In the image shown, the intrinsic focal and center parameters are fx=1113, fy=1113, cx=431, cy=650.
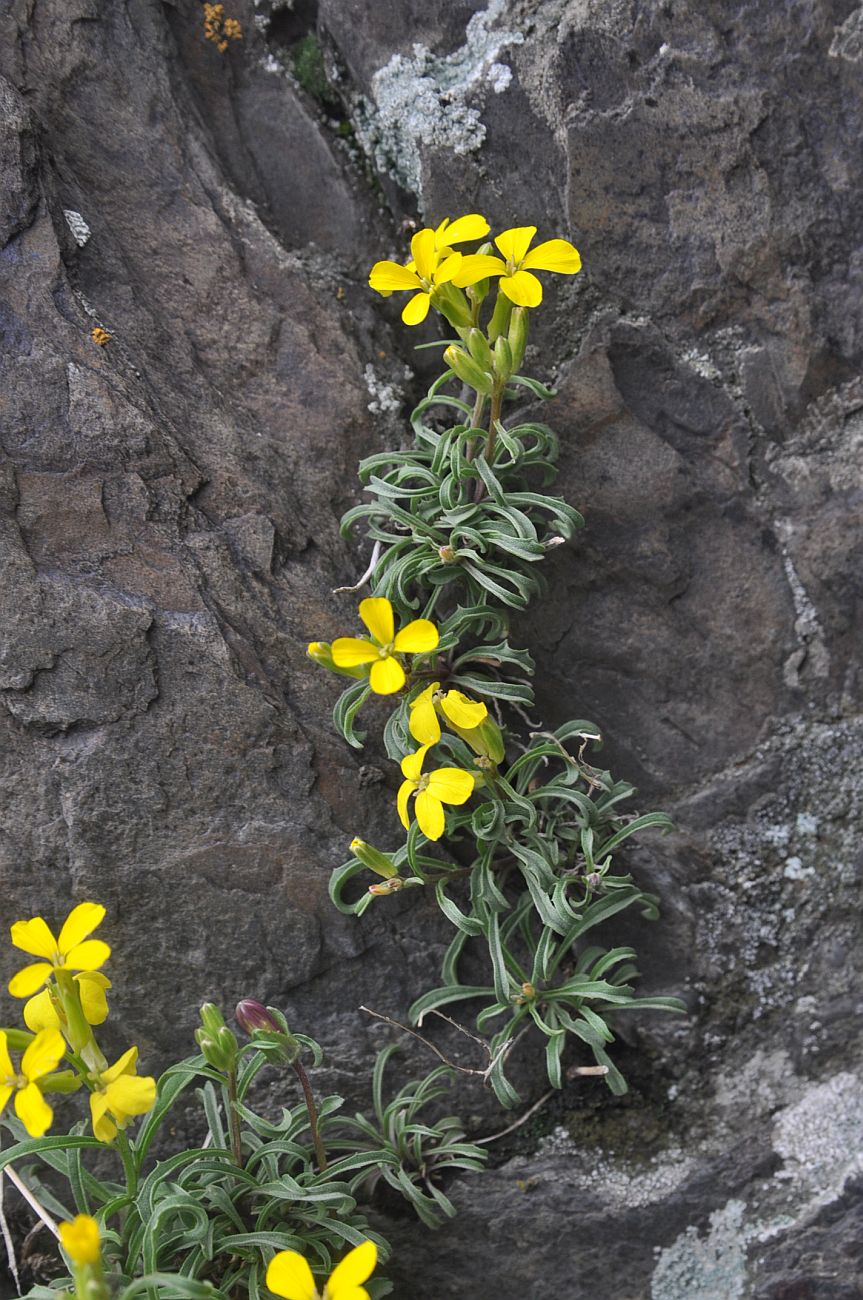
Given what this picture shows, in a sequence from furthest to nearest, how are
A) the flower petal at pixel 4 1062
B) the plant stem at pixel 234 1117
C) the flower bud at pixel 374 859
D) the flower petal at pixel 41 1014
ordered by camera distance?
the flower bud at pixel 374 859 < the plant stem at pixel 234 1117 < the flower petal at pixel 41 1014 < the flower petal at pixel 4 1062

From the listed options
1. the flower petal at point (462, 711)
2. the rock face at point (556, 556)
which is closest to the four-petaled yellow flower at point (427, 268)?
the rock face at point (556, 556)

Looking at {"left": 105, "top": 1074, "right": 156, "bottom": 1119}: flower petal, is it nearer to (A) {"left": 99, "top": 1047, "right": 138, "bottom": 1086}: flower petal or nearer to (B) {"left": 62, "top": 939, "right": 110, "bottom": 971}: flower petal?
(A) {"left": 99, "top": 1047, "right": 138, "bottom": 1086}: flower petal

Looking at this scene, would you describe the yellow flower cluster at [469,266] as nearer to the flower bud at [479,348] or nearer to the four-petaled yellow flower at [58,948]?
the flower bud at [479,348]

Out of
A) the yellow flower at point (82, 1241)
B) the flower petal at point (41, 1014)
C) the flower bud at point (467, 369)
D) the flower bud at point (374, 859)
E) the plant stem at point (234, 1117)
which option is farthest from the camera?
the flower bud at point (467, 369)

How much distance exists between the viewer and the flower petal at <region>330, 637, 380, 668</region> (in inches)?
72.7

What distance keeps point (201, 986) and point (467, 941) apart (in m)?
0.52

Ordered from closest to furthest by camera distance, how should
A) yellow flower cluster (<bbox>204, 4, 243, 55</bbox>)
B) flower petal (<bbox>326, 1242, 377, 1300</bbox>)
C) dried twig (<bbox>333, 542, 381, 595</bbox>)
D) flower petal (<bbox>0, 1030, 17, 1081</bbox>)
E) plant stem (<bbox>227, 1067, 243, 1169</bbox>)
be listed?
1. flower petal (<bbox>326, 1242, 377, 1300</bbox>)
2. flower petal (<bbox>0, 1030, 17, 1081</bbox>)
3. plant stem (<bbox>227, 1067, 243, 1169</bbox>)
4. dried twig (<bbox>333, 542, 381, 595</bbox>)
5. yellow flower cluster (<bbox>204, 4, 243, 55</bbox>)

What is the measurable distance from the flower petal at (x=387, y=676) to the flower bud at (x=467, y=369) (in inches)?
22.6

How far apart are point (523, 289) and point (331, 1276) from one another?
5.19 feet

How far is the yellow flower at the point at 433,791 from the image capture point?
1.84 m

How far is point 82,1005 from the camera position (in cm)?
175

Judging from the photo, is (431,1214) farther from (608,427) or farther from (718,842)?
(608,427)

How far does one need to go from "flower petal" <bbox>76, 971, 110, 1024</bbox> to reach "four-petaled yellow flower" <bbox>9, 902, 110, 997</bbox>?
0.07m

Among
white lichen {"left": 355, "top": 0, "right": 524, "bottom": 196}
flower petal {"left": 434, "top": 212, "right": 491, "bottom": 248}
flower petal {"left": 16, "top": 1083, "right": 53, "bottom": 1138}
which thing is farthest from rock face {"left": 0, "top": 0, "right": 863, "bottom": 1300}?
flower petal {"left": 16, "top": 1083, "right": 53, "bottom": 1138}
